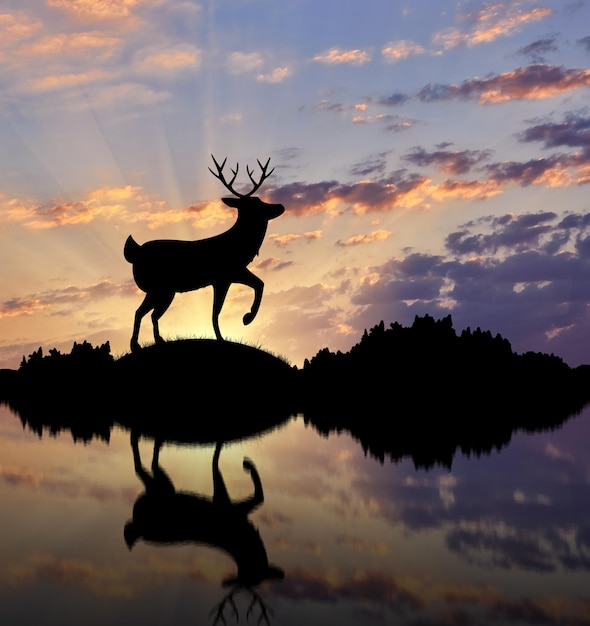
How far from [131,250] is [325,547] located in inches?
845

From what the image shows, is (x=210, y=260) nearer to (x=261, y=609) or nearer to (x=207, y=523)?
(x=207, y=523)

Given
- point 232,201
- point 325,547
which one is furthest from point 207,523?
point 232,201

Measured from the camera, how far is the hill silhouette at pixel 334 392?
843 inches

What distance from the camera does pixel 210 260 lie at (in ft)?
90.3

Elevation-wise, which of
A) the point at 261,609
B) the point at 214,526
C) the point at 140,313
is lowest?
the point at 261,609

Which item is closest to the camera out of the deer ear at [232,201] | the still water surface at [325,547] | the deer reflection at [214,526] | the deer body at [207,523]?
the still water surface at [325,547]

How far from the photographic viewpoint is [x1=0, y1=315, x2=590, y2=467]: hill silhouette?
21.4m

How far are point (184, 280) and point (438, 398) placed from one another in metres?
13.0

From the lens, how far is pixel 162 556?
8.28 m

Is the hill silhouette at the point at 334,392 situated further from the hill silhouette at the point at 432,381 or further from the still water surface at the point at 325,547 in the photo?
the still water surface at the point at 325,547

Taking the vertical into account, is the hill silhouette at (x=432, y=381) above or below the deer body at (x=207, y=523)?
above

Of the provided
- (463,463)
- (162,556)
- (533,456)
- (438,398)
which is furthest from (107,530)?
(438,398)

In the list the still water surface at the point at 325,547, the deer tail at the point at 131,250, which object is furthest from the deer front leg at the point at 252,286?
the still water surface at the point at 325,547

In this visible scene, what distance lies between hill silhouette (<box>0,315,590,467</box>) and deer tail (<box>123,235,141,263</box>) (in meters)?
3.60
